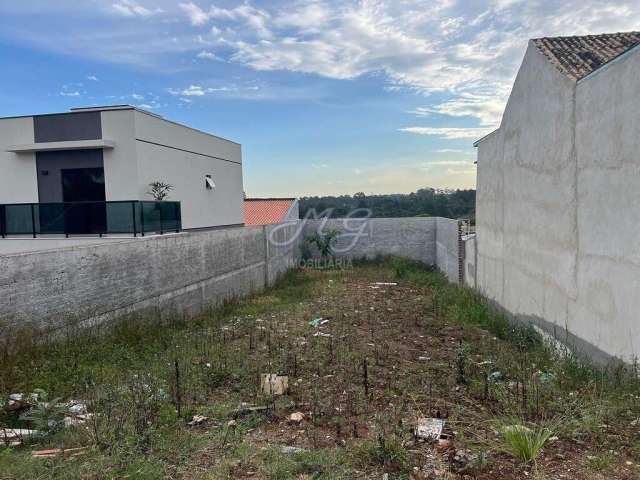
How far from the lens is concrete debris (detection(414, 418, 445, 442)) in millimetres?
3494

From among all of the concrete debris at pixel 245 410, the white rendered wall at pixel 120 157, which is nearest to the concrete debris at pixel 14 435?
the concrete debris at pixel 245 410

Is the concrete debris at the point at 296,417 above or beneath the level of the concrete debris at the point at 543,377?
above

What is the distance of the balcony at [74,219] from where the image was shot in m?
10.4

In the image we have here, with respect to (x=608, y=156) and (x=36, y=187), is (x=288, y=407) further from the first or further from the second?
(x=36, y=187)

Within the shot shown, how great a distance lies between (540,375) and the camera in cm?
511

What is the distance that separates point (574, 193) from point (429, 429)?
4.10 metres

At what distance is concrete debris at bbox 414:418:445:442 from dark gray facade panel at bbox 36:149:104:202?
11.6 meters

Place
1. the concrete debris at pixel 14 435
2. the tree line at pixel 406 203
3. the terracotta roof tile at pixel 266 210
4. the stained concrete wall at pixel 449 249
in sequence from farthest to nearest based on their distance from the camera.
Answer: the tree line at pixel 406 203 → the terracotta roof tile at pixel 266 210 → the stained concrete wall at pixel 449 249 → the concrete debris at pixel 14 435

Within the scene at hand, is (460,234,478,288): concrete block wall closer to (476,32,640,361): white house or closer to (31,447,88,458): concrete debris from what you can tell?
(476,32,640,361): white house

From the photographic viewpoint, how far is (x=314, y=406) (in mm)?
4230

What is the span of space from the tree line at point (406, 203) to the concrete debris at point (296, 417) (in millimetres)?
17693

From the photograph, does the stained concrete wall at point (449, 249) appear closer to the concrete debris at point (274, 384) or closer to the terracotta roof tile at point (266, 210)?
the terracotta roof tile at point (266, 210)

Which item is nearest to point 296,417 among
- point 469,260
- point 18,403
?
point 18,403

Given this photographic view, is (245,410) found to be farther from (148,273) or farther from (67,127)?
(67,127)
